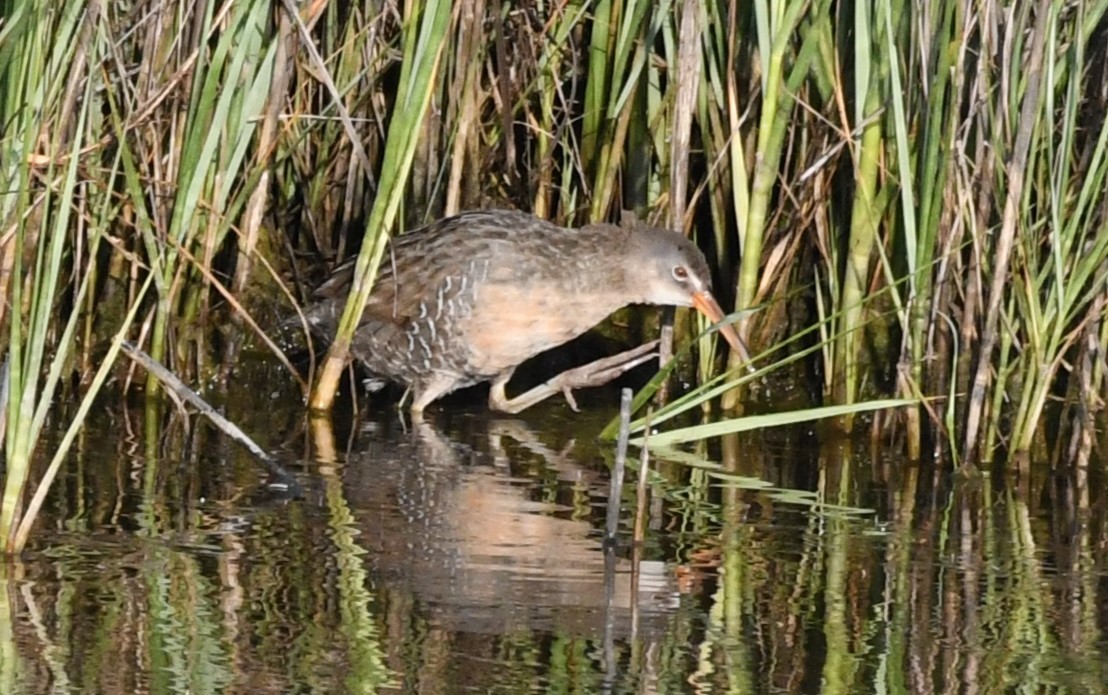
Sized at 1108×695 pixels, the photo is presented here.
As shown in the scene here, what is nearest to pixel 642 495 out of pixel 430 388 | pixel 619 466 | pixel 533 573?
pixel 619 466

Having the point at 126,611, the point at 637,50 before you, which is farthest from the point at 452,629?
the point at 637,50

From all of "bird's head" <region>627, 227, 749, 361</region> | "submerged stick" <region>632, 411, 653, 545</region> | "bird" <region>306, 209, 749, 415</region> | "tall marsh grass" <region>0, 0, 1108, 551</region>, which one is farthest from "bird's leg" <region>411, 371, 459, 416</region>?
"submerged stick" <region>632, 411, 653, 545</region>

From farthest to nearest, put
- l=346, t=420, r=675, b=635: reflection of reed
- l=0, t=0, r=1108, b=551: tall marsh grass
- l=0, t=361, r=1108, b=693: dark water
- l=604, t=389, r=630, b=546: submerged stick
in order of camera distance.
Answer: l=0, t=0, r=1108, b=551: tall marsh grass, l=604, t=389, r=630, b=546: submerged stick, l=346, t=420, r=675, b=635: reflection of reed, l=0, t=361, r=1108, b=693: dark water

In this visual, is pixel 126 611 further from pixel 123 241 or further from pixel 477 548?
pixel 123 241

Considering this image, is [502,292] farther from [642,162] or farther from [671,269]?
[642,162]

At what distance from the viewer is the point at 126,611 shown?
3.98 meters

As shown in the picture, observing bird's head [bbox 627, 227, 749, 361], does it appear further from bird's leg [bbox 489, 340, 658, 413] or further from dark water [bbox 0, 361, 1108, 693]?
dark water [bbox 0, 361, 1108, 693]

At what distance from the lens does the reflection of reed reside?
164 inches

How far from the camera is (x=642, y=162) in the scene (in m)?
6.57

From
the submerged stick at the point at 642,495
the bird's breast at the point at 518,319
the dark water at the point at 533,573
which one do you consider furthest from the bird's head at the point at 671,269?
the submerged stick at the point at 642,495

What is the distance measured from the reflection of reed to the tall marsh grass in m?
0.64

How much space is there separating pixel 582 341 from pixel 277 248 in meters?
1.18

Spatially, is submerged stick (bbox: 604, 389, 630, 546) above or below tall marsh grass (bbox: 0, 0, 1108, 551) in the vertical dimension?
below

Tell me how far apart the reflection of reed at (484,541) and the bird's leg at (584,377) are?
1.32ft
